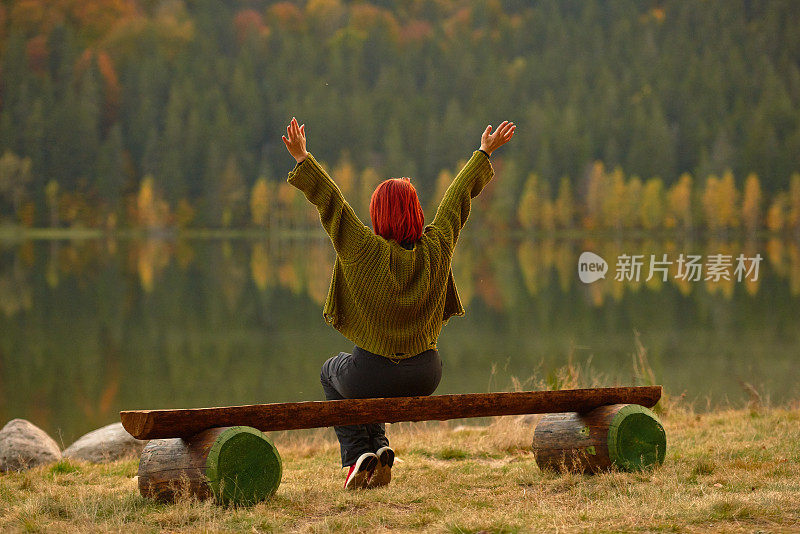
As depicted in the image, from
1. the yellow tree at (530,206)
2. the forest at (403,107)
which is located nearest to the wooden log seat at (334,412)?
the forest at (403,107)

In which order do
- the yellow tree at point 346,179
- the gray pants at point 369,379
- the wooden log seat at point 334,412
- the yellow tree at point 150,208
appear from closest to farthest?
the wooden log seat at point 334,412 < the gray pants at point 369,379 < the yellow tree at point 346,179 < the yellow tree at point 150,208

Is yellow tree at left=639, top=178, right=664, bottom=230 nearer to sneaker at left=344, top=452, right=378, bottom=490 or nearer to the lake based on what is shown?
the lake

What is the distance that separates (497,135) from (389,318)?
123 centimetres

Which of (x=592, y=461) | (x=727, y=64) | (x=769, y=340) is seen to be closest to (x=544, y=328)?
(x=769, y=340)

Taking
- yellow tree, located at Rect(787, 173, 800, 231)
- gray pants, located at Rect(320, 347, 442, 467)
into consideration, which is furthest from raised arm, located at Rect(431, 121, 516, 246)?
yellow tree, located at Rect(787, 173, 800, 231)

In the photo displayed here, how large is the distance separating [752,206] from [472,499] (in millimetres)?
72568

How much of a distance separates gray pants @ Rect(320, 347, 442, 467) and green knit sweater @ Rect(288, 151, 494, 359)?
6 centimetres

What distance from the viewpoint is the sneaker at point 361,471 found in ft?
15.2

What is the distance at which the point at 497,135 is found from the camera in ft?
16.4

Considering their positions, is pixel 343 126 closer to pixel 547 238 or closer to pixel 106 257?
pixel 547 238

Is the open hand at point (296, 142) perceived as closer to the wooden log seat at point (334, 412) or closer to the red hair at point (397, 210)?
the red hair at point (397, 210)

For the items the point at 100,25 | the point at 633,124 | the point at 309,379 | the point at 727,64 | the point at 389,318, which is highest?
the point at 100,25

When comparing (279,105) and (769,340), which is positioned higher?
(279,105)

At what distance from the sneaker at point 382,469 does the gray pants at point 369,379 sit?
7 centimetres
